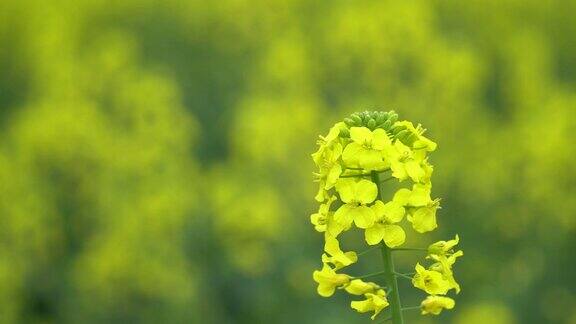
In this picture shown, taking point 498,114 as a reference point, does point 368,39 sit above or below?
above

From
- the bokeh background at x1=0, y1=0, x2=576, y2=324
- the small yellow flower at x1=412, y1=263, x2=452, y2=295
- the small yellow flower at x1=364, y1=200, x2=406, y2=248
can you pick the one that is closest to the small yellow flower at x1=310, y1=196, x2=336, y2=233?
the small yellow flower at x1=364, y1=200, x2=406, y2=248

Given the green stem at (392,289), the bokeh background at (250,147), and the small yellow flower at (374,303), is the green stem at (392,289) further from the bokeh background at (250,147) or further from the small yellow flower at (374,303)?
the bokeh background at (250,147)

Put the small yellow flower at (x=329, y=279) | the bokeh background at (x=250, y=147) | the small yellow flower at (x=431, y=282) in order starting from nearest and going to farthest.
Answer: the small yellow flower at (x=431, y=282), the small yellow flower at (x=329, y=279), the bokeh background at (x=250, y=147)

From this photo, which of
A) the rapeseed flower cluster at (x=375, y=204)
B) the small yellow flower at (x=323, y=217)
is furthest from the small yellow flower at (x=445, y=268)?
the small yellow flower at (x=323, y=217)

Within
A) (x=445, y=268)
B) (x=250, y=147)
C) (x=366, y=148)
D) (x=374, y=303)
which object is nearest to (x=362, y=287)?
(x=374, y=303)

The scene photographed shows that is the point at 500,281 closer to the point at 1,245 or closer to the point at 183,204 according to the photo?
the point at 183,204

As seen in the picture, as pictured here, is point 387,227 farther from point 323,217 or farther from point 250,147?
point 250,147

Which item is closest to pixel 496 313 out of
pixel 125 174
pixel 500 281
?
pixel 500 281

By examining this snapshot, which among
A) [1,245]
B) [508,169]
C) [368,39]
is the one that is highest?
[368,39]
